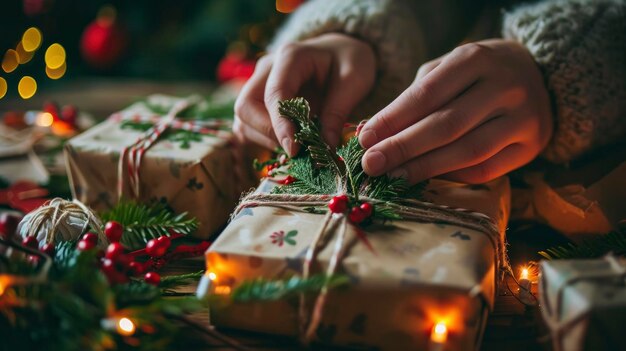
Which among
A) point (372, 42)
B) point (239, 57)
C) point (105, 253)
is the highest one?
point (372, 42)

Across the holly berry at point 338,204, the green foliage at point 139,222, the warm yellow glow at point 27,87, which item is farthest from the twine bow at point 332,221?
the warm yellow glow at point 27,87

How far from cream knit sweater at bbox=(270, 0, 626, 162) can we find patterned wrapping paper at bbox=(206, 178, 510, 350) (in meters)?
0.24

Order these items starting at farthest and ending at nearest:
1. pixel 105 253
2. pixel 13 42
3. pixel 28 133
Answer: pixel 13 42
pixel 28 133
pixel 105 253

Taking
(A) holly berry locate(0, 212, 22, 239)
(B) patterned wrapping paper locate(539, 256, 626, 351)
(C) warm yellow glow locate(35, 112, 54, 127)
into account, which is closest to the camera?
(B) patterned wrapping paper locate(539, 256, 626, 351)

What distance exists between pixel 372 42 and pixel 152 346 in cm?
59

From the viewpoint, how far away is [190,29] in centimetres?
184

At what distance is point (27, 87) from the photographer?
1639 mm

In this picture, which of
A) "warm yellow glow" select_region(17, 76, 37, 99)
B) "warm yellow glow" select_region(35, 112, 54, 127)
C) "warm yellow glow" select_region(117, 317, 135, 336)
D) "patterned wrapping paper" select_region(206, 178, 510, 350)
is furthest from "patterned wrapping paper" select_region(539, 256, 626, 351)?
"warm yellow glow" select_region(17, 76, 37, 99)

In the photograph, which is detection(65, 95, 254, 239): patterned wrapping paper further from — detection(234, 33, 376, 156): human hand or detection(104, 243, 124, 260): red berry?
detection(104, 243, 124, 260): red berry

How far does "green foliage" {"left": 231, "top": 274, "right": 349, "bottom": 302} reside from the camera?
21.2 inches

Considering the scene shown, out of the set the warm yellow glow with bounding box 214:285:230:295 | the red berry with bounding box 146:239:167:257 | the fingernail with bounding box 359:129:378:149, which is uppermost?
the fingernail with bounding box 359:129:378:149

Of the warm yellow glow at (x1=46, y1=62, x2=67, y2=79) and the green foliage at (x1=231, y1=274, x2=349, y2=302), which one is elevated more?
the green foliage at (x1=231, y1=274, x2=349, y2=302)

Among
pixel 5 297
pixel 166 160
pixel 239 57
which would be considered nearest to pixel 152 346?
pixel 5 297

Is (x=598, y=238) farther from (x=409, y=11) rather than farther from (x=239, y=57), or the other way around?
(x=239, y=57)
